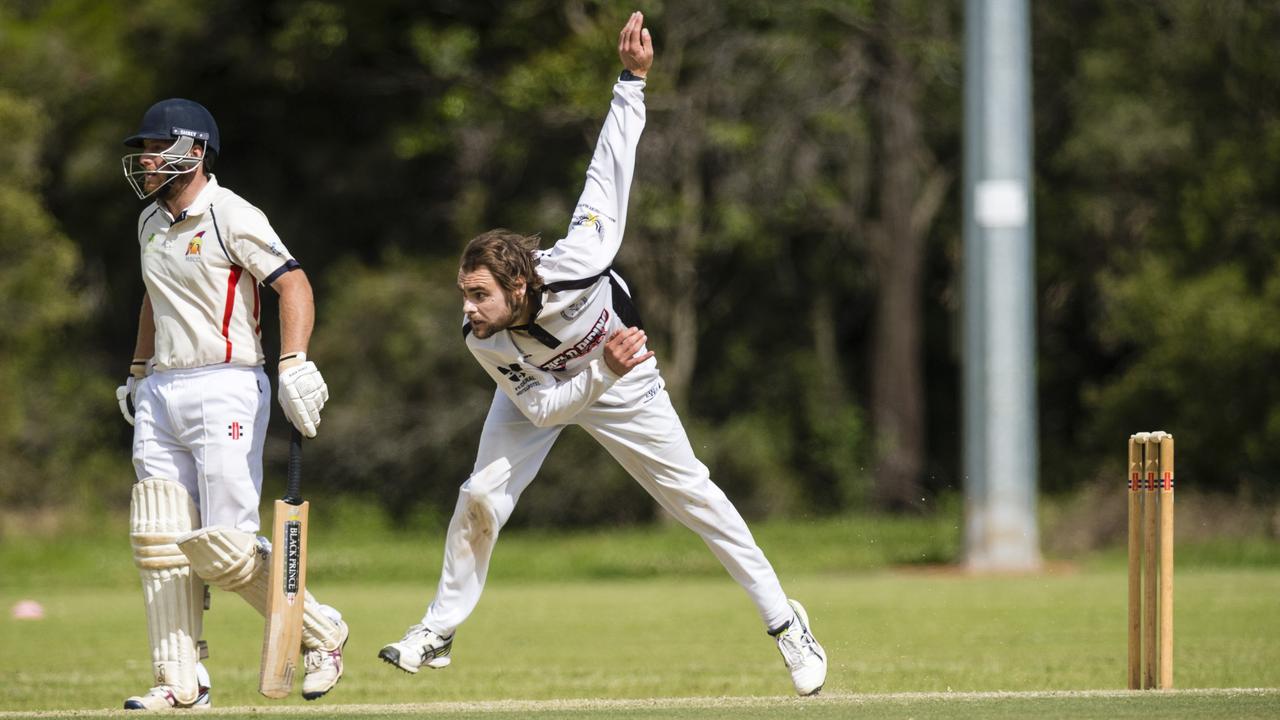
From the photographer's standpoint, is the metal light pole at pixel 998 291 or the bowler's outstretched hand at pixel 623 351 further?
the metal light pole at pixel 998 291

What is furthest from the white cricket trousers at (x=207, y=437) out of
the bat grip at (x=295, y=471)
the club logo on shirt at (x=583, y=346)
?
the club logo on shirt at (x=583, y=346)

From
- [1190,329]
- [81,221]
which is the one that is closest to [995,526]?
[1190,329]

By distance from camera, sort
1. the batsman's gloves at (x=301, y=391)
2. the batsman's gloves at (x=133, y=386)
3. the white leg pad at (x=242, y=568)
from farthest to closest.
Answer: the batsman's gloves at (x=133, y=386), the batsman's gloves at (x=301, y=391), the white leg pad at (x=242, y=568)

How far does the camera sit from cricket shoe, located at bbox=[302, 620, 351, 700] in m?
6.19

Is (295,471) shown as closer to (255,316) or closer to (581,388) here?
(255,316)

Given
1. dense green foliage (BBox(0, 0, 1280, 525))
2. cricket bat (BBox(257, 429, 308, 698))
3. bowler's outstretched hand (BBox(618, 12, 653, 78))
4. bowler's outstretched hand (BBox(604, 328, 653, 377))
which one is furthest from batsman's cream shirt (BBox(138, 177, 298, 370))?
dense green foliage (BBox(0, 0, 1280, 525))

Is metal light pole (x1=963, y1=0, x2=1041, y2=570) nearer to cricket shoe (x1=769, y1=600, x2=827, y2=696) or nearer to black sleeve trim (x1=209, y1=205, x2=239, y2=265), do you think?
cricket shoe (x1=769, y1=600, x2=827, y2=696)

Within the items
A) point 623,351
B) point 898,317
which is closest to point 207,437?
point 623,351

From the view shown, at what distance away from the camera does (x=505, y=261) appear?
594 centimetres

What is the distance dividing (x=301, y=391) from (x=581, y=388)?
0.96m

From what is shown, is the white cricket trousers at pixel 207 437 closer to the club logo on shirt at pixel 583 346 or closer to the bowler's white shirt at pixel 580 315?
the bowler's white shirt at pixel 580 315

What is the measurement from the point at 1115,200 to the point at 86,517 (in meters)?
14.4

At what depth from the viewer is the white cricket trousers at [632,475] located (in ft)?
20.8

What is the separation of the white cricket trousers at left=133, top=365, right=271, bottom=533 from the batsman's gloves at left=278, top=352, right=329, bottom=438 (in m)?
0.18
